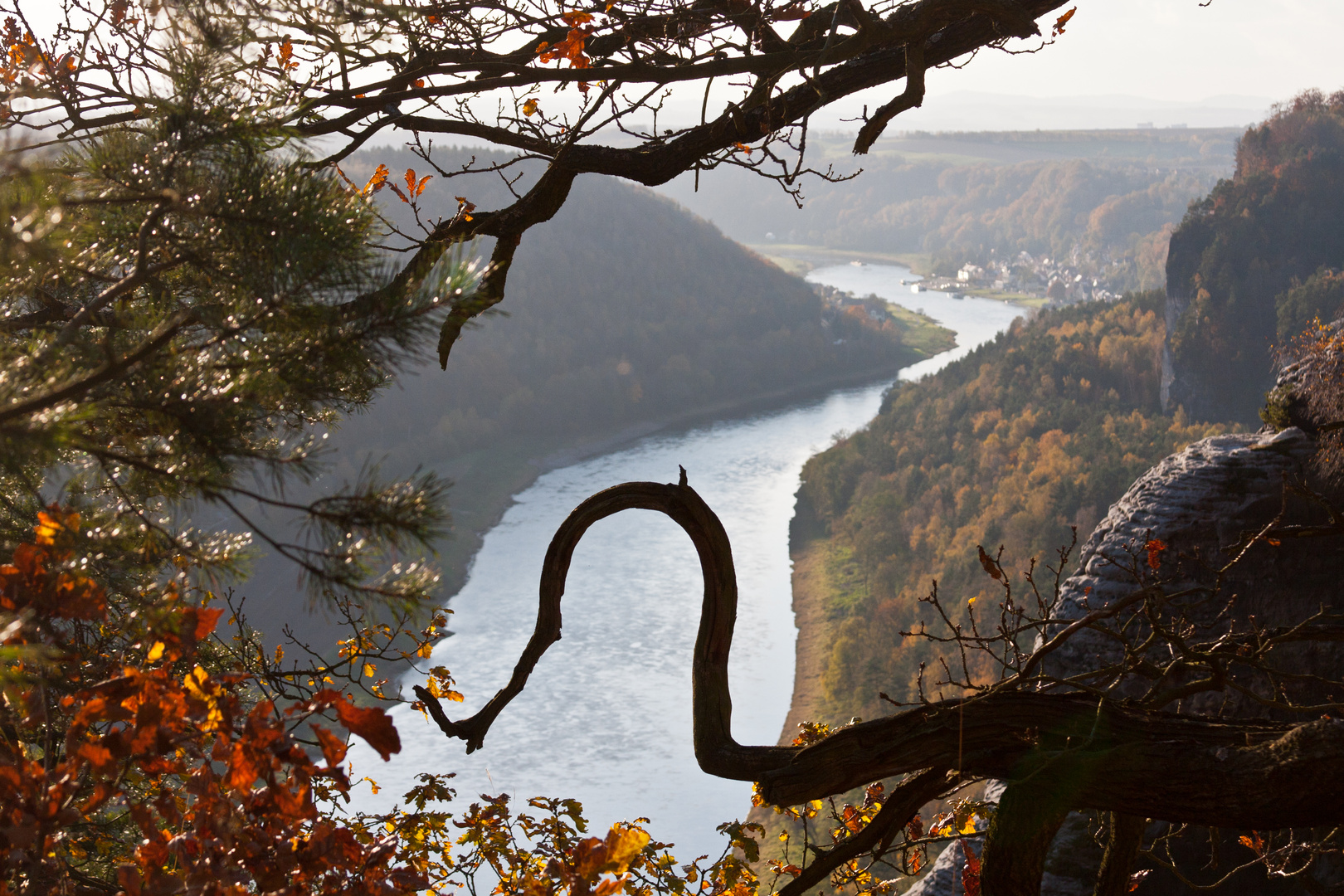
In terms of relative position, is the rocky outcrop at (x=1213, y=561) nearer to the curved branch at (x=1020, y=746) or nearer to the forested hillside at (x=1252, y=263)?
the curved branch at (x=1020, y=746)

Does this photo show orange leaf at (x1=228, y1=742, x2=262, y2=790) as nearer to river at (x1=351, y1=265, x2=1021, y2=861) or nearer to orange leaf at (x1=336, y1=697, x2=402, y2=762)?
orange leaf at (x1=336, y1=697, x2=402, y2=762)

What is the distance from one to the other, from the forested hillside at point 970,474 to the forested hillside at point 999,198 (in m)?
49.6

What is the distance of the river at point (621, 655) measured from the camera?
2034cm

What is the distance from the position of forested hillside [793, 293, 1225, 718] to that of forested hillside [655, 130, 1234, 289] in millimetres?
49571

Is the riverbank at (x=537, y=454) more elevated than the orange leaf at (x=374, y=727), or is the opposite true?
the orange leaf at (x=374, y=727)

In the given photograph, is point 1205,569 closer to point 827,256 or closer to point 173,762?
point 173,762

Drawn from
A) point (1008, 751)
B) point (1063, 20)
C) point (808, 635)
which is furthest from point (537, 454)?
point (1008, 751)

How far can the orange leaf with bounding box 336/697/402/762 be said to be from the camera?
1790 mm

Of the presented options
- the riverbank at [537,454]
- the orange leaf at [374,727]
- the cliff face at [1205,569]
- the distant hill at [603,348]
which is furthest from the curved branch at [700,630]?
the distant hill at [603,348]

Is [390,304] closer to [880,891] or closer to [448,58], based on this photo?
[448,58]

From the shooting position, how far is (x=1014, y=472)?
34.8 meters

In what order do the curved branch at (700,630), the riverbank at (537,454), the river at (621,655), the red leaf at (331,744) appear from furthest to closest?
the riverbank at (537,454) < the river at (621,655) < the curved branch at (700,630) < the red leaf at (331,744)

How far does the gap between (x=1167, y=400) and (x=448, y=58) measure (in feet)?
123

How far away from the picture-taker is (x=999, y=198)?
123000mm
